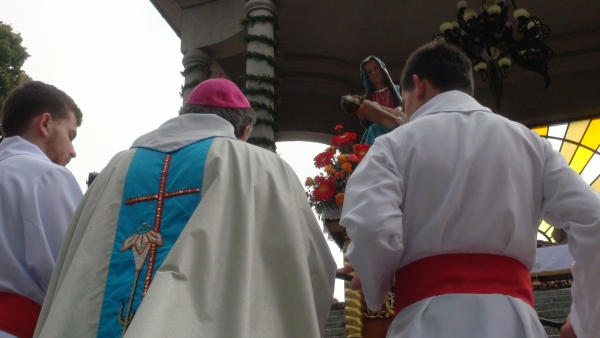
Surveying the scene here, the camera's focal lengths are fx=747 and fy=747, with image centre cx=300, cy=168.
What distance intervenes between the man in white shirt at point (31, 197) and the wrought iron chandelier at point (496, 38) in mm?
8104

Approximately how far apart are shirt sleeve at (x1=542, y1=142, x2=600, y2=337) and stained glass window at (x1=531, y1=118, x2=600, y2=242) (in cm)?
1205

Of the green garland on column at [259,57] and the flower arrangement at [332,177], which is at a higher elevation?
the green garland on column at [259,57]

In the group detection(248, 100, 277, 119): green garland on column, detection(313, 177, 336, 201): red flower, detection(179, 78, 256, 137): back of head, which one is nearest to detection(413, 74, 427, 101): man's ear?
detection(179, 78, 256, 137): back of head

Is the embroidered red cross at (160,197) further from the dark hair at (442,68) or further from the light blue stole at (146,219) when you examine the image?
the dark hair at (442,68)

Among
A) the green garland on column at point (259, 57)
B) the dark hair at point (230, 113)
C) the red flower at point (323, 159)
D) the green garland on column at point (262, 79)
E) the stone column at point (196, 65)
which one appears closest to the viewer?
the dark hair at point (230, 113)

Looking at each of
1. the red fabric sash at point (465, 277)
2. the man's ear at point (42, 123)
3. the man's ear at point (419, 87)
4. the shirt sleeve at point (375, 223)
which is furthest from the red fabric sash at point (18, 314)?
the man's ear at point (419, 87)

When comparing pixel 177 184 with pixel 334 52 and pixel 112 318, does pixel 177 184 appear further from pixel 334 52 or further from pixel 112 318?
pixel 334 52

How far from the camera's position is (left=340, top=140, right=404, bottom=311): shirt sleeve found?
2545 mm

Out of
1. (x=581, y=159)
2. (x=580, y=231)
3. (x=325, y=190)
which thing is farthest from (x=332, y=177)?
(x=581, y=159)

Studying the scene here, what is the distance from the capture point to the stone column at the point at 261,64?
11211 mm

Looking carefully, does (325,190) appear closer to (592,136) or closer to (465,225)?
(465,225)

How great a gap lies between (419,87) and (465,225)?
74cm

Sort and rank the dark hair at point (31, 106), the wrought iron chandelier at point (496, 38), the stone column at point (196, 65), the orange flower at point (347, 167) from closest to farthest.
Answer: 1. the dark hair at point (31, 106)
2. the orange flower at point (347, 167)
3. the wrought iron chandelier at point (496, 38)
4. the stone column at point (196, 65)

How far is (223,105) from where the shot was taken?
3.26 m
